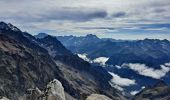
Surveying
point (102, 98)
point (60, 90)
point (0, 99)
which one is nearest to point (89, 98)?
point (102, 98)

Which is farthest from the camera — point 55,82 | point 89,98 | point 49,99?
point 89,98

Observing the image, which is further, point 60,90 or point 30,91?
point 30,91

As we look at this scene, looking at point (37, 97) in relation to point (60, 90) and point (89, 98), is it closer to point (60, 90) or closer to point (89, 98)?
point (60, 90)

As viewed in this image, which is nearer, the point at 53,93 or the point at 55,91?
the point at 53,93

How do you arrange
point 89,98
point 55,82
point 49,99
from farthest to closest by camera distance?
point 89,98 < point 55,82 < point 49,99

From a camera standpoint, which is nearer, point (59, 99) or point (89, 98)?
point (59, 99)

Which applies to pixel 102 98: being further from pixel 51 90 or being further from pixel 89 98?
pixel 51 90

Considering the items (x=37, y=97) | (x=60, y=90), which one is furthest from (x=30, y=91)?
(x=60, y=90)

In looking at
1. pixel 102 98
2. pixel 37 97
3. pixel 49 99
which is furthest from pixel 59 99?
pixel 102 98
